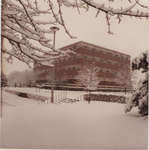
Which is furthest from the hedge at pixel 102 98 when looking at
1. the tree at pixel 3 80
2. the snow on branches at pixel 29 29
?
the tree at pixel 3 80

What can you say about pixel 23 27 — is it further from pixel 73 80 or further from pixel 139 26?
pixel 139 26

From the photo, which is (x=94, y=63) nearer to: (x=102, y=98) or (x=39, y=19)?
(x=102, y=98)

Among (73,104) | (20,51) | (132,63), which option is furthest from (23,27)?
(132,63)

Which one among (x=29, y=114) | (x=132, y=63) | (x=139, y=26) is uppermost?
(x=139, y=26)

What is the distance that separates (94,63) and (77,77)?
14 cm

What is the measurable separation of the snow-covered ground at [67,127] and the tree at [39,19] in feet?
0.97

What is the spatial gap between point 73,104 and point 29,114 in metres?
0.28

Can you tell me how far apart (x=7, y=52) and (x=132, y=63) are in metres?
0.78

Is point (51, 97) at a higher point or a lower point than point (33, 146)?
higher

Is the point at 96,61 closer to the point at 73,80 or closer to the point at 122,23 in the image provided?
the point at 73,80

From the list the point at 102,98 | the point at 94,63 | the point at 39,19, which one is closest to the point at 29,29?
the point at 39,19

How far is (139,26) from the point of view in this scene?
1146mm

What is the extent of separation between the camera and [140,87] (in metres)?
1.13

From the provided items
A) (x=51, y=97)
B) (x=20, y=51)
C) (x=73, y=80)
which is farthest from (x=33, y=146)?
(x=20, y=51)
